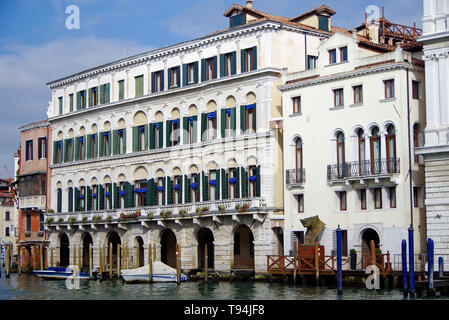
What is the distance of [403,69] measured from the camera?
4419 centimetres

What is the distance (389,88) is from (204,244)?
17.1m

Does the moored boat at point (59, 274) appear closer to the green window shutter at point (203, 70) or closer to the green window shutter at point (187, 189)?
the green window shutter at point (187, 189)

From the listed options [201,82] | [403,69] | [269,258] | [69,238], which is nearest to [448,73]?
[403,69]

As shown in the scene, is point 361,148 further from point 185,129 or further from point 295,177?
point 185,129

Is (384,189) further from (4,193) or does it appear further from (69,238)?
(4,193)


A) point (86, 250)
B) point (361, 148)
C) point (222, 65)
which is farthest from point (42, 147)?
point (361, 148)

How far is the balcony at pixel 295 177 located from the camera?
159ft

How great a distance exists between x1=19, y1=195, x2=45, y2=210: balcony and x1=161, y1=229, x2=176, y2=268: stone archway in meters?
13.1

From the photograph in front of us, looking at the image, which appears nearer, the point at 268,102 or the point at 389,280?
the point at 389,280

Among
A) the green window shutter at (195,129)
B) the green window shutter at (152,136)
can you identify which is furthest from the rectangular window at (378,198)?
the green window shutter at (152,136)

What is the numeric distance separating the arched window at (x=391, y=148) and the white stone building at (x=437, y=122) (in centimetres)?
171

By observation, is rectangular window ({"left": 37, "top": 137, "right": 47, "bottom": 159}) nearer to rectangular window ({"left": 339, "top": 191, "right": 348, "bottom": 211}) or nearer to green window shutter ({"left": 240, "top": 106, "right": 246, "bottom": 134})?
green window shutter ({"left": 240, "top": 106, "right": 246, "bottom": 134})

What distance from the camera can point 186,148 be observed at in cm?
5603
